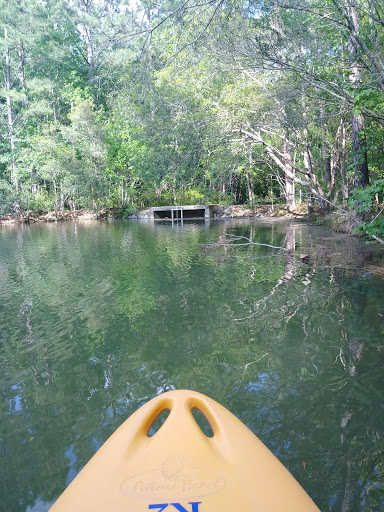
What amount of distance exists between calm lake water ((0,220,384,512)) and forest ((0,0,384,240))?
63.1 inches

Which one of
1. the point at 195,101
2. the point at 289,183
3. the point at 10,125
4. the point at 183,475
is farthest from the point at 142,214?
the point at 183,475

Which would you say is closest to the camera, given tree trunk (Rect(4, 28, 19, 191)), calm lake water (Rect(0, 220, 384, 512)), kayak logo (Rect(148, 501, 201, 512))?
kayak logo (Rect(148, 501, 201, 512))

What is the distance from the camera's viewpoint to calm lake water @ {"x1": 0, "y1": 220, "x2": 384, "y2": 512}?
2.27m

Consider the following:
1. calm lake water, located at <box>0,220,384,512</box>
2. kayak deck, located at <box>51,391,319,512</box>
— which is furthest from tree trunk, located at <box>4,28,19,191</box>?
kayak deck, located at <box>51,391,319,512</box>

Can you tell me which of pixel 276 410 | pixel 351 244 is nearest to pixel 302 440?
pixel 276 410

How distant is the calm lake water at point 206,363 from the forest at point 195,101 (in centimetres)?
160

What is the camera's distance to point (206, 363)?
358cm

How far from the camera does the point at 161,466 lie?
4.80ft

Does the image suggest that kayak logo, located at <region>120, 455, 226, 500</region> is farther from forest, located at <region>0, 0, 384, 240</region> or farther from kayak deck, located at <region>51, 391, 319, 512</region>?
forest, located at <region>0, 0, 384, 240</region>

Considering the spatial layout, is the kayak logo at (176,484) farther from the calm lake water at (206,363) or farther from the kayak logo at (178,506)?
the calm lake water at (206,363)

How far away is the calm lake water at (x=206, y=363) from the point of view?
2.27m

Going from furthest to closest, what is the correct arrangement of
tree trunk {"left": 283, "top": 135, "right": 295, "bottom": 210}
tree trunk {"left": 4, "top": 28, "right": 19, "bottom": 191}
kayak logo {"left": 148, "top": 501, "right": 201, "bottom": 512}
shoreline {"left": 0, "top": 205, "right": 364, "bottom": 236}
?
tree trunk {"left": 4, "top": 28, "right": 19, "bottom": 191}, shoreline {"left": 0, "top": 205, "right": 364, "bottom": 236}, tree trunk {"left": 283, "top": 135, "right": 295, "bottom": 210}, kayak logo {"left": 148, "top": 501, "right": 201, "bottom": 512}

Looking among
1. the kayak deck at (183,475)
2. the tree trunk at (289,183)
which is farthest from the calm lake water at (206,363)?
the tree trunk at (289,183)

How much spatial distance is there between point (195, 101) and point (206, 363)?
11.5 meters
